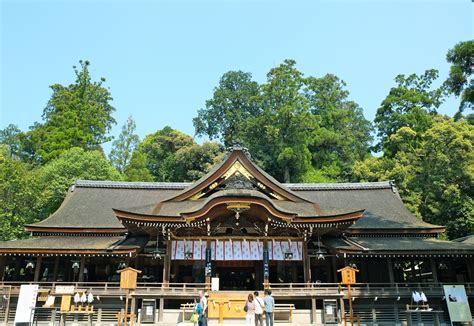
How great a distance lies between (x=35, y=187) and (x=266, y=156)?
88.2ft

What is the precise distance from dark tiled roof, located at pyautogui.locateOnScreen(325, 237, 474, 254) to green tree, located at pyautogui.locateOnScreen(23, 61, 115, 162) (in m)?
35.3

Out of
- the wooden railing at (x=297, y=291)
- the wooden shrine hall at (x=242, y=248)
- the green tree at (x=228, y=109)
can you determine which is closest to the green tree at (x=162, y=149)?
the green tree at (x=228, y=109)

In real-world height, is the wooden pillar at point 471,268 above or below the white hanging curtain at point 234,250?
below

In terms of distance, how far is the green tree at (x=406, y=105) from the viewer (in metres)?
45.9

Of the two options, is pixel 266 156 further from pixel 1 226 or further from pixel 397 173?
pixel 1 226

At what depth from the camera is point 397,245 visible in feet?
58.9

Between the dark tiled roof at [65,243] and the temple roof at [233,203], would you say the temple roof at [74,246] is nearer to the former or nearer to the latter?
the dark tiled roof at [65,243]

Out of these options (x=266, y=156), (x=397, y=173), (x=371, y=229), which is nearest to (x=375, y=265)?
(x=371, y=229)

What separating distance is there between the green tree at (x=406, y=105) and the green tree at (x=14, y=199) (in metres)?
38.3

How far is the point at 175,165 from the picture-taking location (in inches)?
2005

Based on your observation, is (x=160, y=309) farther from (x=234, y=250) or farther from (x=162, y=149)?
(x=162, y=149)

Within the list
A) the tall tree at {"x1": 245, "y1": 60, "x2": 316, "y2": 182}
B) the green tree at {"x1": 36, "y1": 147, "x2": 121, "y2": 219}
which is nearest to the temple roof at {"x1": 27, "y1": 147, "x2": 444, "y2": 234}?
the green tree at {"x1": 36, "y1": 147, "x2": 121, "y2": 219}

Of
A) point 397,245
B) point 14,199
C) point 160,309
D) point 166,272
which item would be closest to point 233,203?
point 166,272

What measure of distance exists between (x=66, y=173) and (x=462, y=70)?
30.9 meters
